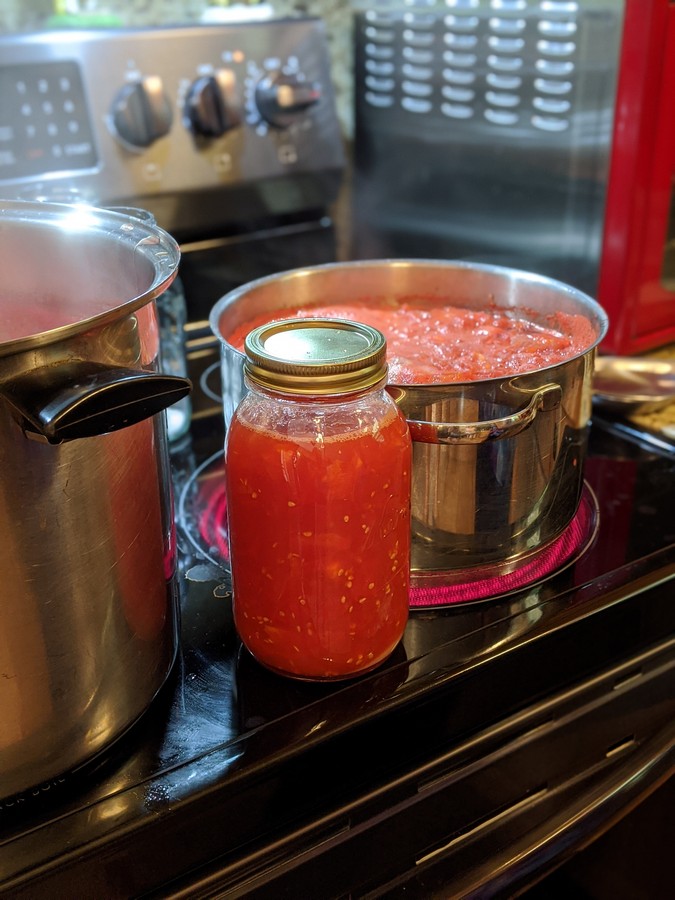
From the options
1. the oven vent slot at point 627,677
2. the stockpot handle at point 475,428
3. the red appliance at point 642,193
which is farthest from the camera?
the red appliance at point 642,193

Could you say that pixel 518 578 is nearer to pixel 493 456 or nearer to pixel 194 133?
pixel 493 456

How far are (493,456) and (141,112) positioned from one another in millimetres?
679

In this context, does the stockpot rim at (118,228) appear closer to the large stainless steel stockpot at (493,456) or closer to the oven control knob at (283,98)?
the large stainless steel stockpot at (493,456)

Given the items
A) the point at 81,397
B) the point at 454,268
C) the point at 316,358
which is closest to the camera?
the point at 81,397

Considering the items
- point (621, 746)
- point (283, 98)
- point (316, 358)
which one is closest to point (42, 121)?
point (283, 98)

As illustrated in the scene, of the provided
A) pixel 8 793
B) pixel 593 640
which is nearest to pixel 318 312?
pixel 593 640

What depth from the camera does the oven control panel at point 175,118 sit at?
1040 millimetres

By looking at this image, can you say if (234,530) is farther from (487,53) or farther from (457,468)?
(487,53)

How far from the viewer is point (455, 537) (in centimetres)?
69

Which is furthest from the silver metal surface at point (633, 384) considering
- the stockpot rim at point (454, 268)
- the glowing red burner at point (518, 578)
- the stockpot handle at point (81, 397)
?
the stockpot handle at point (81, 397)

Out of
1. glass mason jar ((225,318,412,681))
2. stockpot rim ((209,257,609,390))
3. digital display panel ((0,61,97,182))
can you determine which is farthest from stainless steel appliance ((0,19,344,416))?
glass mason jar ((225,318,412,681))

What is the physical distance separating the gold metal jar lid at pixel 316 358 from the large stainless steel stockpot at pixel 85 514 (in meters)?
0.07

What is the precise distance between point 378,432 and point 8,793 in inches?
11.8

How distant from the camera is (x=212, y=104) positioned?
112cm
